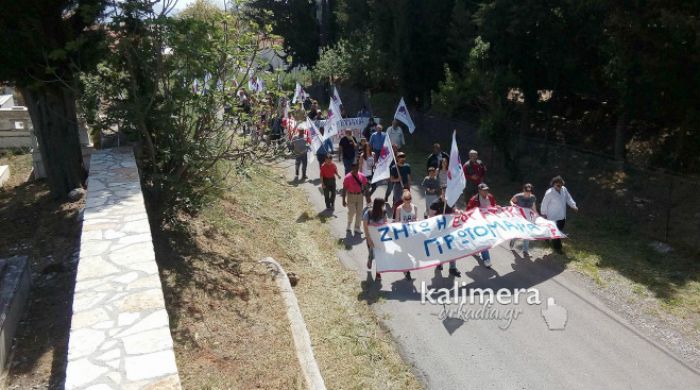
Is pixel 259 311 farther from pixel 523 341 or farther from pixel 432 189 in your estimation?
pixel 432 189

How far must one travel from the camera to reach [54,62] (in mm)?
9609

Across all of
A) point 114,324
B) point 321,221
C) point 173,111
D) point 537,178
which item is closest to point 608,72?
point 537,178

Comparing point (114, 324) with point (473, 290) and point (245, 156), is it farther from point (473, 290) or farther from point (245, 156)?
point (473, 290)

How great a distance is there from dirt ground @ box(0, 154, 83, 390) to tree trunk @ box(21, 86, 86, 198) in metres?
0.45

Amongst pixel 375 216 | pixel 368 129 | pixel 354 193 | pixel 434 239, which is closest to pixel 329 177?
pixel 354 193

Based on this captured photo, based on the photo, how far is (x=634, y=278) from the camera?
985 cm

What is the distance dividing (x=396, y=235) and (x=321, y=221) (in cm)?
384

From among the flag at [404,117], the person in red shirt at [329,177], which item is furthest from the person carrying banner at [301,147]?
the flag at [404,117]

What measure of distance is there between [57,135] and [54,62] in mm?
1393

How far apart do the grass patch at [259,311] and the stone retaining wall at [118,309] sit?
1.18 metres

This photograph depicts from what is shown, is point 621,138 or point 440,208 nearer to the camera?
point 440,208

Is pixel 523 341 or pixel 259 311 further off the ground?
pixel 259 311

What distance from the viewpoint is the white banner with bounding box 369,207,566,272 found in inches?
364

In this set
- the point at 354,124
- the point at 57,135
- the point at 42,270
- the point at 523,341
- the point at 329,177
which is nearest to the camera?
the point at 523,341
